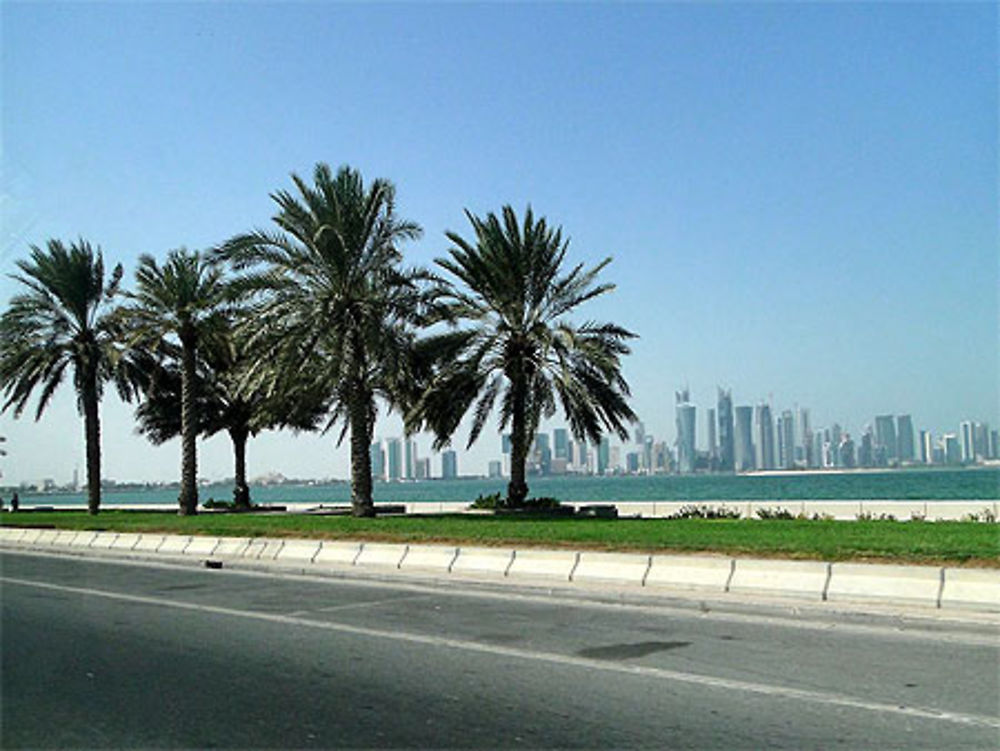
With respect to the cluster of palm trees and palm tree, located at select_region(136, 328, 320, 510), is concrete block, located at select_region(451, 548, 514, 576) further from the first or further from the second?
palm tree, located at select_region(136, 328, 320, 510)

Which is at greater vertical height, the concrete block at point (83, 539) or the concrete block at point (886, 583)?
the concrete block at point (886, 583)

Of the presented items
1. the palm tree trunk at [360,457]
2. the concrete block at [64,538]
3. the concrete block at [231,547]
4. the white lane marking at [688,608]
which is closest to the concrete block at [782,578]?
the white lane marking at [688,608]

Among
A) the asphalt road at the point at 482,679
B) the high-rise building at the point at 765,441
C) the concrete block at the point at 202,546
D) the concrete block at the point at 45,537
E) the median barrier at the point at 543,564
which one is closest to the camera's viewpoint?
the asphalt road at the point at 482,679

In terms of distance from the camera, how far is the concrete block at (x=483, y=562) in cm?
1630

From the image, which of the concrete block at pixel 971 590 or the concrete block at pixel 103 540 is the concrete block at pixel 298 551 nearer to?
the concrete block at pixel 103 540

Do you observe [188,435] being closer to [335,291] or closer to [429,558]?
[335,291]

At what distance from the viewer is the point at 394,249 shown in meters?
28.6

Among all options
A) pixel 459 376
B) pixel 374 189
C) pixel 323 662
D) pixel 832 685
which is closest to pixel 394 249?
pixel 374 189

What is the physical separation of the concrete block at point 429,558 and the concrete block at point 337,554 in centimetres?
147

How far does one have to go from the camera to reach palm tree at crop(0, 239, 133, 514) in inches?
1447

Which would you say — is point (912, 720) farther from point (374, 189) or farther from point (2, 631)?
point (374, 189)

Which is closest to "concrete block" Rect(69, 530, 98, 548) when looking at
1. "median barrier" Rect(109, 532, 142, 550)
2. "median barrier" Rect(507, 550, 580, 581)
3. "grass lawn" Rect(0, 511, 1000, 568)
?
"median barrier" Rect(109, 532, 142, 550)

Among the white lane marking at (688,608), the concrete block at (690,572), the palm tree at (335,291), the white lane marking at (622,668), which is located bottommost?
the white lane marking at (688,608)

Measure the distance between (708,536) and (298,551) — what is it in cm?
869
